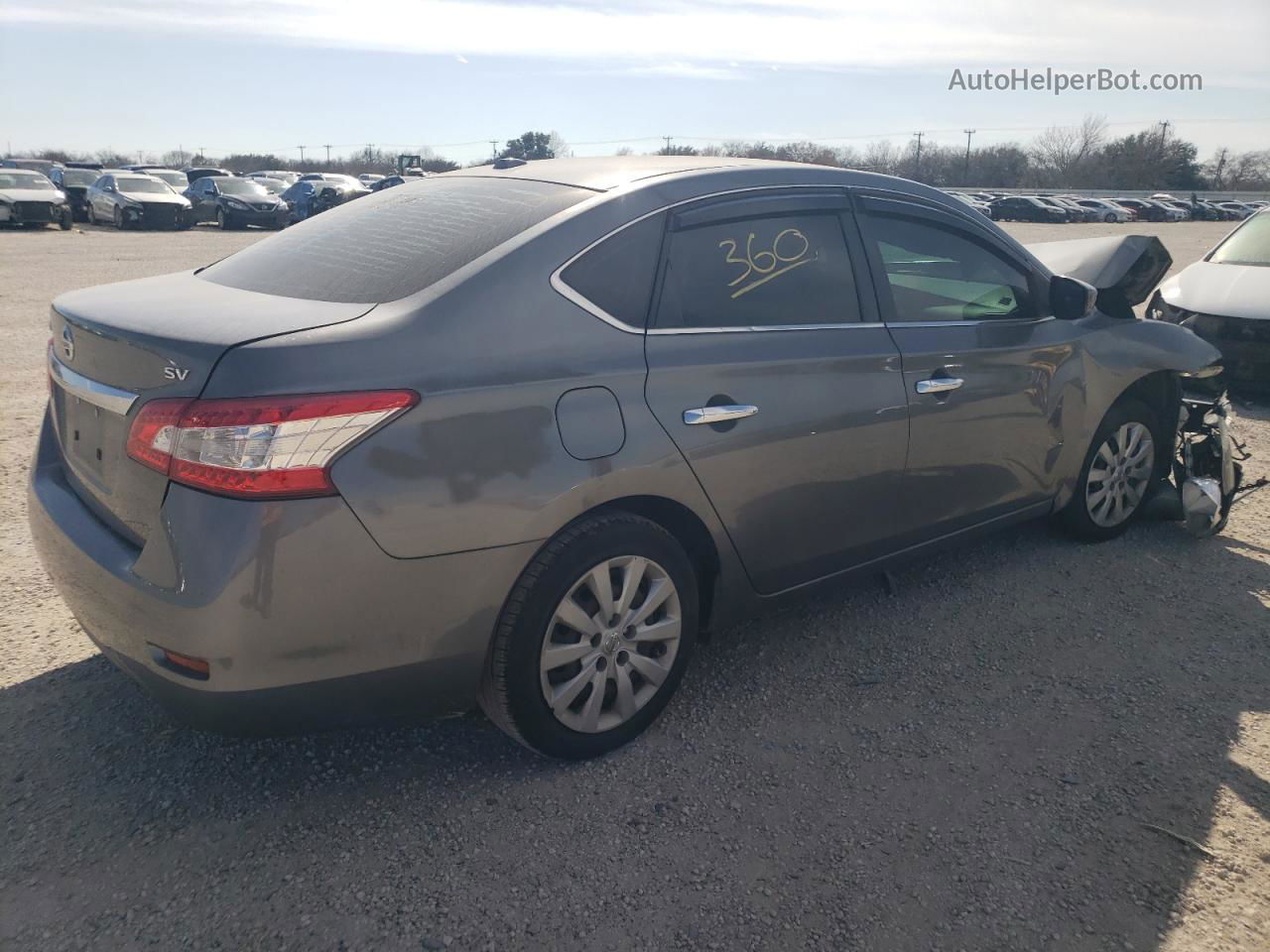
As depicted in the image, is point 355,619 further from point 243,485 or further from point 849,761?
point 849,761

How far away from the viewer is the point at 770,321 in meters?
3.17

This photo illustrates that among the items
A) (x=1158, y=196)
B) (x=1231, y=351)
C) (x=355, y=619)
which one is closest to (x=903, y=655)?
(x=355, y=619)

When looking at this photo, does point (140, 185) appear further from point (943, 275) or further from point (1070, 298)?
point (1070, 298)

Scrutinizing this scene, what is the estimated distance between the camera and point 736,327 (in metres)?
3.06

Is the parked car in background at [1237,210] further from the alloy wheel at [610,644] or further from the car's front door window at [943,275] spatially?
the alloy wheel at [610,644]

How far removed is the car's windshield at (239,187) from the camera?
97.3 feet

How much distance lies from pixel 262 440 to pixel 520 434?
25.0 inches

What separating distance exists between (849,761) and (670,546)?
0.87 metres

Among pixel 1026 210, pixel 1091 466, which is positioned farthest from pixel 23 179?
pixel 1026 210

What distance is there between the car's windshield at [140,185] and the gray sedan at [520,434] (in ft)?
89.5

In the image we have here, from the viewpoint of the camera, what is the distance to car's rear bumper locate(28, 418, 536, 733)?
2.22 metres

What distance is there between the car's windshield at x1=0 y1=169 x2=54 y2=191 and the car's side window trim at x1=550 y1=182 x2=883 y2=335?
27.0 metres

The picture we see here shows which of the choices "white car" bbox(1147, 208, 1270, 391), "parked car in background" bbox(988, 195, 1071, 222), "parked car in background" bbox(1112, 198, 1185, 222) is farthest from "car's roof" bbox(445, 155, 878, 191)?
"parked car in background" bbox(1112, 198, 1185, 222)

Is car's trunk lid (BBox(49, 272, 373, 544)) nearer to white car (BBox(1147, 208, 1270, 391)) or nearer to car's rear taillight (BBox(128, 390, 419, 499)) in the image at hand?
car's rear taillight (BBox(128, 390, 419, 499))
